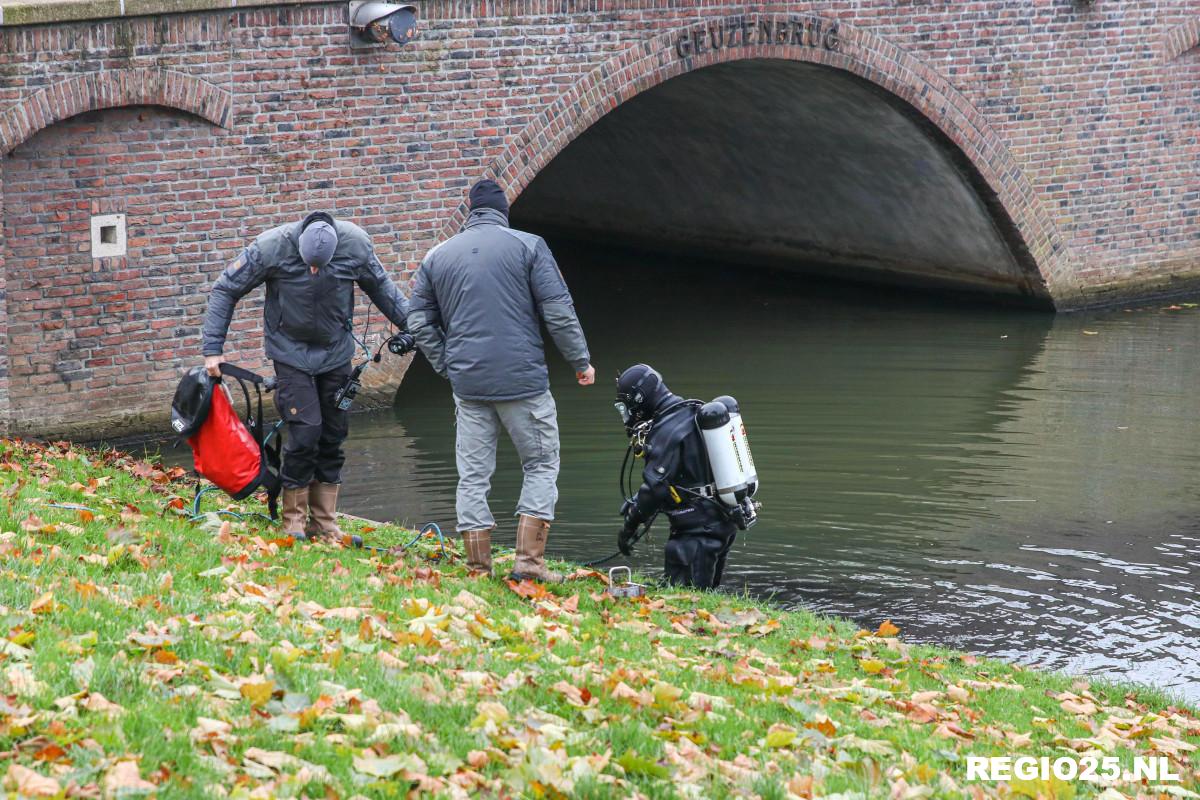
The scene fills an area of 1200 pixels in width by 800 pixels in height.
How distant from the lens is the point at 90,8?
11.2 meters

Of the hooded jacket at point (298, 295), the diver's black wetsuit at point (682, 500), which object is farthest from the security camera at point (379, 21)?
the diver's black wetsuit at point (682, 500)

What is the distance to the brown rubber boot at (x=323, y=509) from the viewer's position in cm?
792

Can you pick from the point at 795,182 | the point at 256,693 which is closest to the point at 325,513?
the point at 256,693

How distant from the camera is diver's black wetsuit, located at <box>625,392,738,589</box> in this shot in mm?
7727

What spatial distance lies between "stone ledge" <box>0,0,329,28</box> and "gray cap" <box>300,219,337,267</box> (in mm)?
4757

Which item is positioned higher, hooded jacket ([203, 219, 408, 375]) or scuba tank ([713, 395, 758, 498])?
hooded jacket ([203, 219, 408, 375])

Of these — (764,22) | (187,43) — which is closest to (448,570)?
(187,43)

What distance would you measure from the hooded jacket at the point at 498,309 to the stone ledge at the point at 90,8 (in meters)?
5.40

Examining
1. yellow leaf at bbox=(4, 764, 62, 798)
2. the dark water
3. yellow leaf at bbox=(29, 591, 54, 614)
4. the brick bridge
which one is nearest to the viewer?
yellow leaf at bbox=(4, 764, 62, 798)

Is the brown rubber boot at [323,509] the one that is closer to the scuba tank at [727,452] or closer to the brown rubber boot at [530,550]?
the brown rubber boot at [530,550]

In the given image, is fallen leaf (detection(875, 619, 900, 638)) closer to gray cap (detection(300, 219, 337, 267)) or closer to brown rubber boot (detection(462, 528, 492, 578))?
brown rubber boot (detection(462, 528, 492, 578))

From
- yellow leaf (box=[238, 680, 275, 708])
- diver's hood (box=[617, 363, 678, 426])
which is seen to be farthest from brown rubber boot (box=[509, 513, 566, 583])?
yellow leaf (box=[238, 680, 275, 708])

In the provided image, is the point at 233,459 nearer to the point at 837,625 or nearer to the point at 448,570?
the point at 448,570

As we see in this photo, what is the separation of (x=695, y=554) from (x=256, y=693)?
12.2ft
